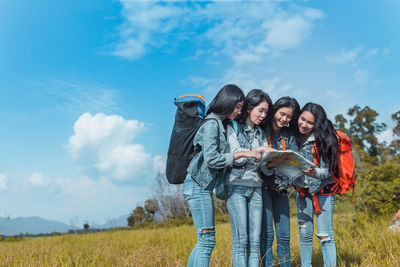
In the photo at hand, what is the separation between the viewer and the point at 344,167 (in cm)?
314

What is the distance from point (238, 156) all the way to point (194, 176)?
0.39m

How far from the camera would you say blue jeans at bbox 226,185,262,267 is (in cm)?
264

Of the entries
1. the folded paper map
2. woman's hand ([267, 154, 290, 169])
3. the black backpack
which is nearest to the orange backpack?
the folded paper map

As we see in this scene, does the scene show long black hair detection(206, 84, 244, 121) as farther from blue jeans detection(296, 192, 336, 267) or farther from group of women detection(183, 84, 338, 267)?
blue jeans detection(296, 192, 336, 267)

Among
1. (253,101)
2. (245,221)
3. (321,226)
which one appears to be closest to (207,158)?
(245,221)

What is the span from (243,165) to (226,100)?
564 mm

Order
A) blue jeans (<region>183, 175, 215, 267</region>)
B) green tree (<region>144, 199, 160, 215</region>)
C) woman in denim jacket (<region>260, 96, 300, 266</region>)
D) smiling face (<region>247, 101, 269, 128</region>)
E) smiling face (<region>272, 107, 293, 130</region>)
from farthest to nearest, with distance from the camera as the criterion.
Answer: green tree (<region>144, 199, 160, 215</region>), smiling face (<region>272, 107, 293, 130</region>), woman in denim jacket (<region>260, 96, 300, 266</region>), smiling face (<region>247, 101, 269, 128</region>), blue jeans (<region>183, 175, 215, 267</region>)

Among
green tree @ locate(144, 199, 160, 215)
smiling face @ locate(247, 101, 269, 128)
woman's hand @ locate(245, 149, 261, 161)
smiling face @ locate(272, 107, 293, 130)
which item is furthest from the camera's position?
green tree @ locate(144, 199, 160, 215)

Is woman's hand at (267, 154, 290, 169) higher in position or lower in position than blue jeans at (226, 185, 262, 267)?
higher

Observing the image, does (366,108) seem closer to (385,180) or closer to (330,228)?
(385,180)

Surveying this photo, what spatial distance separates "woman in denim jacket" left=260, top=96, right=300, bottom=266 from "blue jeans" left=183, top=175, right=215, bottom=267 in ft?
2.37

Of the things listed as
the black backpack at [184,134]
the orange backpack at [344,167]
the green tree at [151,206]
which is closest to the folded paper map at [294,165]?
the orange backpack at [344,167]

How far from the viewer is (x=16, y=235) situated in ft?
47.1

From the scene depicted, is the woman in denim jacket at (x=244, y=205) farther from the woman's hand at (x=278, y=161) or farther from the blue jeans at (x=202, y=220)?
the blue jeans at (x=202, y=220)
